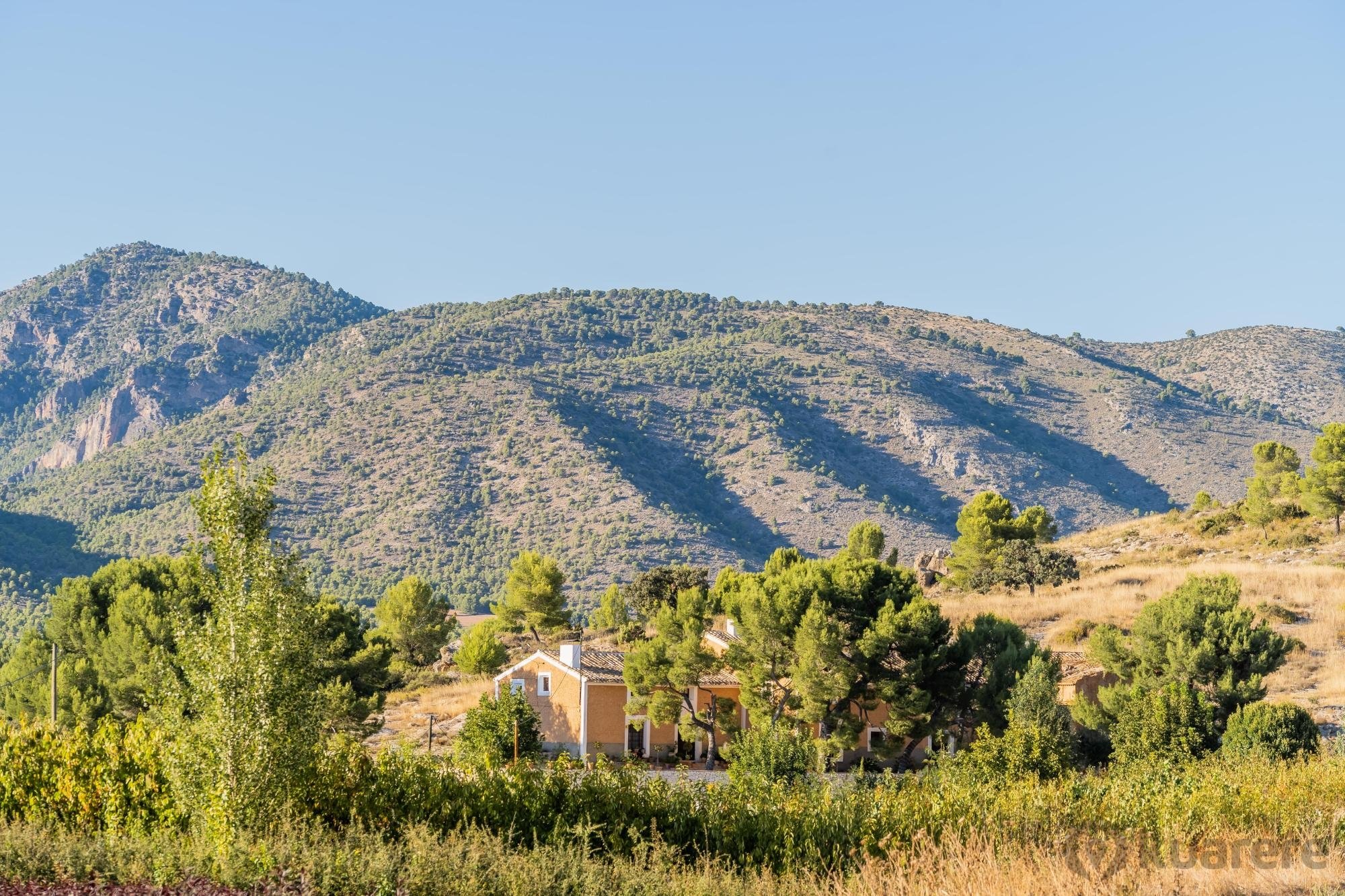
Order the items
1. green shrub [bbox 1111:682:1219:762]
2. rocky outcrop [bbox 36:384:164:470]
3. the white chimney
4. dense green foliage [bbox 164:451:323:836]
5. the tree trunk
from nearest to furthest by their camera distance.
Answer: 1. dense green foliage [bbox 164:451:323:836]
2. green shrub [bbox 1111:682:1219:762]
3. the tree trunk
4. the white chimney
5. rocky outcrop [bbox 36:384:164:470]

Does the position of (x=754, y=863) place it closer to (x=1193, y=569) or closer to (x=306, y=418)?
A: (x=1193, y=569)

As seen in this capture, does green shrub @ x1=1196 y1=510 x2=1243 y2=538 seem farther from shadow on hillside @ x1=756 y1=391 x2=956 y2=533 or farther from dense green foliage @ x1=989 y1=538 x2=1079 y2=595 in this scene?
shadow on hillside @ x1=756 y1=391 x2=956 y2=533

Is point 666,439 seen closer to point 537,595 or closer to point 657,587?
point 657,587

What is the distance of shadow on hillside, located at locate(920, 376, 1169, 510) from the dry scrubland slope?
0.39 metres

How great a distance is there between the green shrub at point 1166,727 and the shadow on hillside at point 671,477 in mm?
84211

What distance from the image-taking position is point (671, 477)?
443 ft

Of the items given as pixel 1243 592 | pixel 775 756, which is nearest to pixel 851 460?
pixel 1243 592

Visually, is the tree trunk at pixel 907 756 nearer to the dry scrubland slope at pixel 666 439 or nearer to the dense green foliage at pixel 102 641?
the dense green foliage at pixel 102 641

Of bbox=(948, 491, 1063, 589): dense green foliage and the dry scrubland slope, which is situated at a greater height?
the dry scrubland slope

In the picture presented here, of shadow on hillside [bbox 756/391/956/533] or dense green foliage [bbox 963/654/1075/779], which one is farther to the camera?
shadow on hillside [bbox 756/391/956/533]

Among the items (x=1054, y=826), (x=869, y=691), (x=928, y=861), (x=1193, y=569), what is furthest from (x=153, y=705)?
(x=1193, y=569)

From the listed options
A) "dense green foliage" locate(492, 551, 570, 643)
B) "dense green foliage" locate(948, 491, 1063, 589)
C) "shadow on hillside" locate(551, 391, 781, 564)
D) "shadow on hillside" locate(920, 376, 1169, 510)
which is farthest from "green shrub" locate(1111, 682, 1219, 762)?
"shadow on hillside" locate(920, 376, 1169, 510)

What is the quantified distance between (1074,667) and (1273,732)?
14.4m

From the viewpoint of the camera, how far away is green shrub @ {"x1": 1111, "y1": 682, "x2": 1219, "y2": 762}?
97.3 feet
